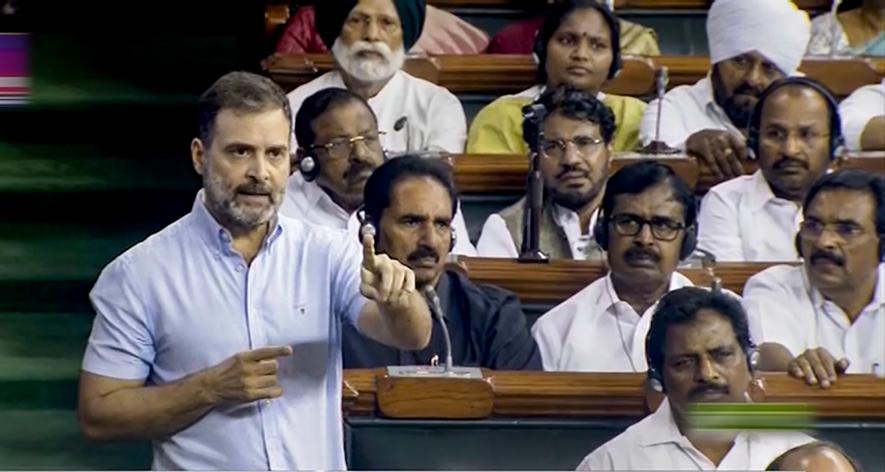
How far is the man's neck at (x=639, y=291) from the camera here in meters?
4.32

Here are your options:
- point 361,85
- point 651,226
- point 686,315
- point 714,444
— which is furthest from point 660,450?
point 361,85

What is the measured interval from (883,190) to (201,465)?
1.53 m

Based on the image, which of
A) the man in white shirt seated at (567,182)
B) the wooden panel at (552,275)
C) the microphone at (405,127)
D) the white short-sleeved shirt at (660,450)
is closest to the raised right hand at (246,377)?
the white short-sleeved shirt at (660,450)

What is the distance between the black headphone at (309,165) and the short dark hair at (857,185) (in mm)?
795

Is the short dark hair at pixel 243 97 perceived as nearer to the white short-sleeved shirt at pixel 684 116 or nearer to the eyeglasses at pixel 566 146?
the eyeglasses at pixel 566 146

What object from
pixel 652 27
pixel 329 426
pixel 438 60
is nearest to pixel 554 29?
pixel 438 60

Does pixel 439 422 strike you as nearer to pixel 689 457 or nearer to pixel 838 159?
pixel 689 457

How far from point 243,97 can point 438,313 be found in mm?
466

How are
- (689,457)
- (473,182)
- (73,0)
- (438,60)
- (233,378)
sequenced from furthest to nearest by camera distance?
(73,0)
(438,60)
(473,182)
(689,457)
(233,378)

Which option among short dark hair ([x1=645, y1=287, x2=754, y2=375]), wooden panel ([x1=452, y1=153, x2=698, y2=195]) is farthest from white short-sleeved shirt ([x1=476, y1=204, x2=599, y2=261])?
short dark hair ([x1=645, y1=287, x2=754, y2=375])

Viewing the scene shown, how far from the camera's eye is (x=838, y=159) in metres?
4.93

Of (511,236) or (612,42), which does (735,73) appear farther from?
(511,236)

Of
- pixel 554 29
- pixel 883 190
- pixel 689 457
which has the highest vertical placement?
pixel 554 29

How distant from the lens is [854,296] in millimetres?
4406
